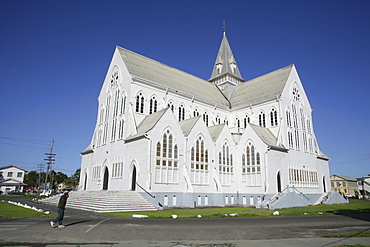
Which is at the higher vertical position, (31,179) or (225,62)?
(225,62)

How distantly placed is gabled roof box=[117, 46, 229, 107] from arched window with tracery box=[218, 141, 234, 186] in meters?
10.2

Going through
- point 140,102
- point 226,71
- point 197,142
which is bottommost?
point 197,142

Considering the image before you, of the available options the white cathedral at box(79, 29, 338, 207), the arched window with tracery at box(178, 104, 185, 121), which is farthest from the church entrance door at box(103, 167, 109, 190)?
the arched window with tracery at box(178, 104, 185, 121)

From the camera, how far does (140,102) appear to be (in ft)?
116

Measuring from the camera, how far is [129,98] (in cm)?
3438

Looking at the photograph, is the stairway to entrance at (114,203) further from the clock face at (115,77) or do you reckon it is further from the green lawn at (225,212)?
the clock face at (115,77)

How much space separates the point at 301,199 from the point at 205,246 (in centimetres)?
3022

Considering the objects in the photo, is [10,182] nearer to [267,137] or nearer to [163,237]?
[267,137]

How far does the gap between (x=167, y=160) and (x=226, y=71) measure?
3326 cm

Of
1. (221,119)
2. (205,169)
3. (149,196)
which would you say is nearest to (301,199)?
(205,169)

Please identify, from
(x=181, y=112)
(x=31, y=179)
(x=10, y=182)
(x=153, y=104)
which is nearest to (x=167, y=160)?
(x=153, y=104)

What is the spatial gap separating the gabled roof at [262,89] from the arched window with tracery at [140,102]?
61.7 ft

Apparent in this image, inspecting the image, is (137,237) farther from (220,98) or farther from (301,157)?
(220,98)

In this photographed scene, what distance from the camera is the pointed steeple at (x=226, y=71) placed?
183ft
